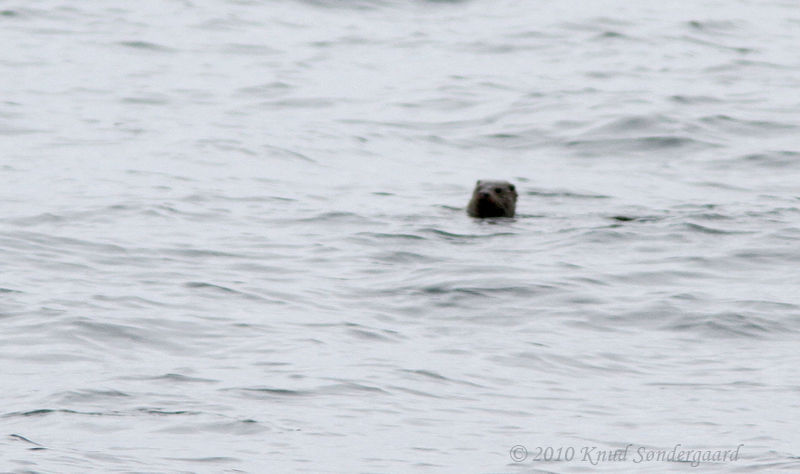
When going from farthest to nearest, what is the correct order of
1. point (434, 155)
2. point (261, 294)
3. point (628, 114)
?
1. point (628, 114)
2. point (434, 155)
3. point (261, 294)

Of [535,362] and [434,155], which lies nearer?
[535,362]

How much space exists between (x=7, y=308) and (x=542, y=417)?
150 inches

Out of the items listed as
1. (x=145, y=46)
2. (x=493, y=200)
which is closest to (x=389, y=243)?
(x=493, y=200)

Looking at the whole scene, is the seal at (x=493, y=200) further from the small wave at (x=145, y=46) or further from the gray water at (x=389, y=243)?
the small wave at (x=145, y=46)

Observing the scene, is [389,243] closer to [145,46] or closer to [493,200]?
[493,200]

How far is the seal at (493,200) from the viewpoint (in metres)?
14.3

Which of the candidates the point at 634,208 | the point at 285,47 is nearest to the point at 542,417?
the point at 634,208

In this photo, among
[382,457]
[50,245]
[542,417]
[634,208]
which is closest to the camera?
[382,457]

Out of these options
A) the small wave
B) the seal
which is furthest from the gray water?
the small wave

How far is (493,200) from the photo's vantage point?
14.3 meters

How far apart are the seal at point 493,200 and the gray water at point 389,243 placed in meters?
0.17

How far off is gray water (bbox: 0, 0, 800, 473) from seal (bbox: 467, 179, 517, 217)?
6.8 inches

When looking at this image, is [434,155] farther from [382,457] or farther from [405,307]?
[382,457]

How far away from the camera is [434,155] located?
17906mm
